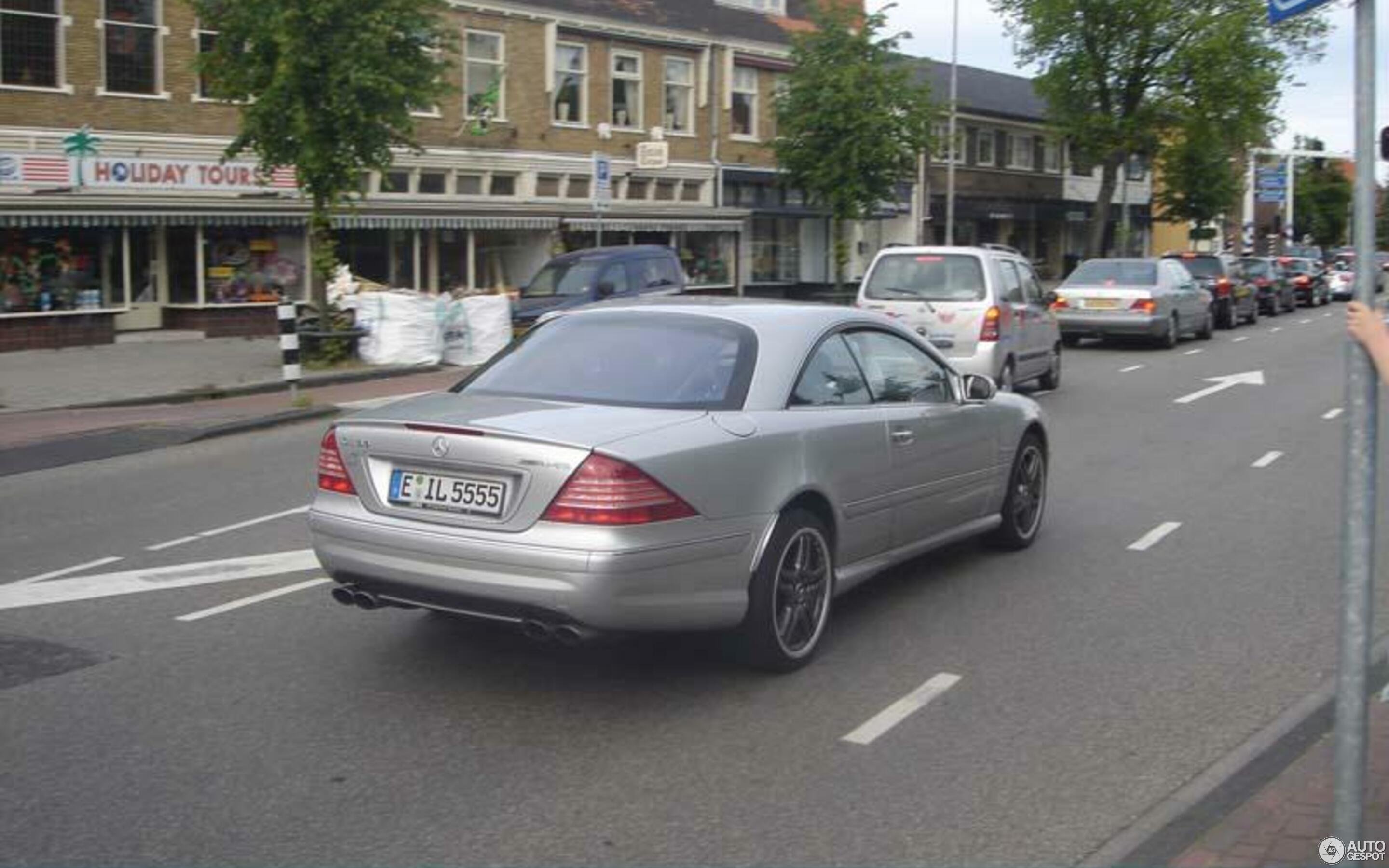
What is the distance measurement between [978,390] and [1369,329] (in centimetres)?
450

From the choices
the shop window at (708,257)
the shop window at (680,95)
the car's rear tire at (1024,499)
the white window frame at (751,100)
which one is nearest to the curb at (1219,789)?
the car's rear tire at (1024,499)

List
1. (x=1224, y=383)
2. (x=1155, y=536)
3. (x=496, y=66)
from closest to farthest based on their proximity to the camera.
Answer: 1. (x=1155, y=536)
2. (x=1224, y=383)
3. (x=496, y=66)

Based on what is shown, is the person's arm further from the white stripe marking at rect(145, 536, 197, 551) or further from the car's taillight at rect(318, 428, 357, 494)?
the white stripe marking at rect(145, 536, 197, 551)

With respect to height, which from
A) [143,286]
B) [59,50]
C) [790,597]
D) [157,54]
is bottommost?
[790,597]

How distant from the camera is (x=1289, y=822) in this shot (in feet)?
14.3

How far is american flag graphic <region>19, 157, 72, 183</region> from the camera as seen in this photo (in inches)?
926

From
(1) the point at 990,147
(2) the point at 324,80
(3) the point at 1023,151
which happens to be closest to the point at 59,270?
(2) the point at 324,80

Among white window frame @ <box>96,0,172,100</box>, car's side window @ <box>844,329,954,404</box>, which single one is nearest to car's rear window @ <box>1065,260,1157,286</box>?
white window frame @ <box>96,0,172,100</box>

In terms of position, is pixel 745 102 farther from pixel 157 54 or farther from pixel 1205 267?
pixel 157 54

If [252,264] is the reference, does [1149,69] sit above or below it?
above

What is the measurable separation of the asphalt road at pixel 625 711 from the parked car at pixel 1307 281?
3943cm

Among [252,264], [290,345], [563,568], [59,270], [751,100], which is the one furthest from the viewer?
[751,100]

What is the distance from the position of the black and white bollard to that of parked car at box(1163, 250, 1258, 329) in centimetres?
2056

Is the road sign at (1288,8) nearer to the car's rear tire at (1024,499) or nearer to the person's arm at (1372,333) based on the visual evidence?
the person's arm at (1372,333)
